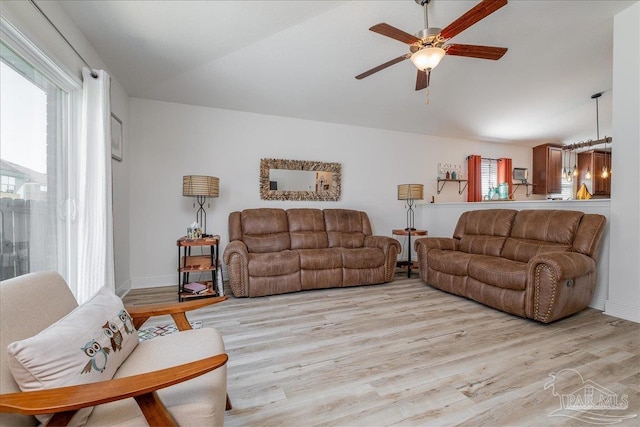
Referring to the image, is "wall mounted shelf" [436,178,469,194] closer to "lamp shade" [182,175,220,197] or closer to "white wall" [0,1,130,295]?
"lamp shade" [182,175,220,197]

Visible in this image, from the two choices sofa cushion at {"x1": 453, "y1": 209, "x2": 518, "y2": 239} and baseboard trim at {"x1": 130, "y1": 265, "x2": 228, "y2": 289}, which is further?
baseboard trim at {"x1": 130, "y1": 265, "x2": 228, "y2": 289}

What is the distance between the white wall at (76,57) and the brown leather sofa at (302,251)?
4.06 feet

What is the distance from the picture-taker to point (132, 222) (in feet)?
11.6

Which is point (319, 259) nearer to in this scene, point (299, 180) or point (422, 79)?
point (299, 180)

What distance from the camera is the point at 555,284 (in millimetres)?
2311

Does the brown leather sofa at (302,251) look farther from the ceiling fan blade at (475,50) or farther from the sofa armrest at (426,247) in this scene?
the ceiling fan blade at (475,50)

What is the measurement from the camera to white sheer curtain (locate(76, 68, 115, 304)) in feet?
6.81

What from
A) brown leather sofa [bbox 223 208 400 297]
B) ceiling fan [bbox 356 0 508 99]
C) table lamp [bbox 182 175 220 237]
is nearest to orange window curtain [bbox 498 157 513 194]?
brown leather sofa [bbox 223 208 400 297]

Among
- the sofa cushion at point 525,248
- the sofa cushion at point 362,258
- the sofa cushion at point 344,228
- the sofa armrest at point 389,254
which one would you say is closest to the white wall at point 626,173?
the sofa cushion at point 525,248

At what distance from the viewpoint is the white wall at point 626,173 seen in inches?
98.8

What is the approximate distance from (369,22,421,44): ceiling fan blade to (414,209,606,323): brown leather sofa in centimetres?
216

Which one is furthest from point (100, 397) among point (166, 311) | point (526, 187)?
point (526, 187)

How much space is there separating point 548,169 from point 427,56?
226 inches

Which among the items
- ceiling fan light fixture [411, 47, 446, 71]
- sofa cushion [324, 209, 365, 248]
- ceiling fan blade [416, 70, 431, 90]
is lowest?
sofa cushion [324, 209, 365, 248]
